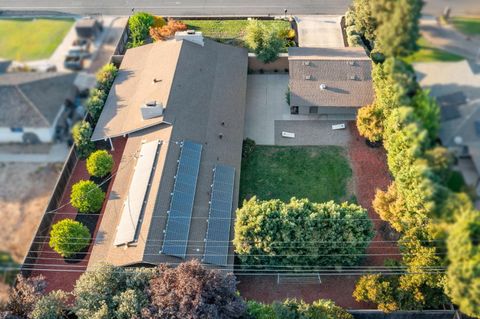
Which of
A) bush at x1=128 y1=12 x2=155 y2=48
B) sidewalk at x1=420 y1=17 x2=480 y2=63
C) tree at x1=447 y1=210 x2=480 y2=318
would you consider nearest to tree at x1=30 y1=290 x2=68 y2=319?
tree at x1=447 y1=210 x2=480 y2=318

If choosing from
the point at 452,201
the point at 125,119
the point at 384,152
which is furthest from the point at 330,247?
the point at 125,119

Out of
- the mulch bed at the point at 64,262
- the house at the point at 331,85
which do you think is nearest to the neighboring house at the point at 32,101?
the mulch bed at the point at 64,262

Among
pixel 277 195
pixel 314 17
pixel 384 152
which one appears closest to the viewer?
pixel 277 195

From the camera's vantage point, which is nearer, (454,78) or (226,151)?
(454,78)

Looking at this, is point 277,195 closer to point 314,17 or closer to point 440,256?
point 440,256

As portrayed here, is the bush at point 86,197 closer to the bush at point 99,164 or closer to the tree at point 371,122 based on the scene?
the bush at point 99,164

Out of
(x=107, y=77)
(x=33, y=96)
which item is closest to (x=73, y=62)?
(x=33, y=96)
